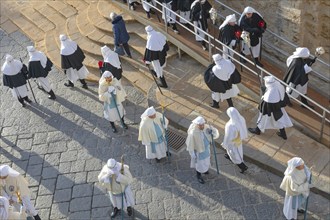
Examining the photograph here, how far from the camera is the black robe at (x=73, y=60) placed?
12250mm

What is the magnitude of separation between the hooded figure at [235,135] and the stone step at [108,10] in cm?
523

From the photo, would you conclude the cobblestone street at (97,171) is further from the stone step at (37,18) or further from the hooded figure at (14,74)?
the stone step at (37,18)

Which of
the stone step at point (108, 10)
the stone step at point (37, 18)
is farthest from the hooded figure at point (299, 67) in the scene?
the stone step at point (37, 18)

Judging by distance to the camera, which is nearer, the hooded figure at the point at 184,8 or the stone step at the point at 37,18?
the hooded figure at the point at 184,8

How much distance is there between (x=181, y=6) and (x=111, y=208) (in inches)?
211

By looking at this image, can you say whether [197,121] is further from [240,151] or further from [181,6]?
[181,6]

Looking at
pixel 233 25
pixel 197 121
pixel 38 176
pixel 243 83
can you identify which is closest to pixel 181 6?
pixel 233 25

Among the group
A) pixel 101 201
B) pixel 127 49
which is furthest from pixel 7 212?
pixel 127 49

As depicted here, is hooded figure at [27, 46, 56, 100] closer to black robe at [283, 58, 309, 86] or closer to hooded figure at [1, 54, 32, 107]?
hooded figure at [1, 54, 32, 107]

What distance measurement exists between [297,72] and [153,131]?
122 inches

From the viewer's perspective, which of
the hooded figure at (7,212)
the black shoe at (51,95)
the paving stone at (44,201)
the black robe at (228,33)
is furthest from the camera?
the black shoe at (51,95)

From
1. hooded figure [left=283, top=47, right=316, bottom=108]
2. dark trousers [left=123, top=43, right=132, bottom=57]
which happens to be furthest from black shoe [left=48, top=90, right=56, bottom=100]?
hooded figure [left=283, top=47, right=316, bottom=108]

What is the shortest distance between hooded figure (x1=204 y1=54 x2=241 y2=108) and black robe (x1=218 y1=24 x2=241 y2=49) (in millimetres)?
1048

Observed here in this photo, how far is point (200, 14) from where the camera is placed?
1227 cm
